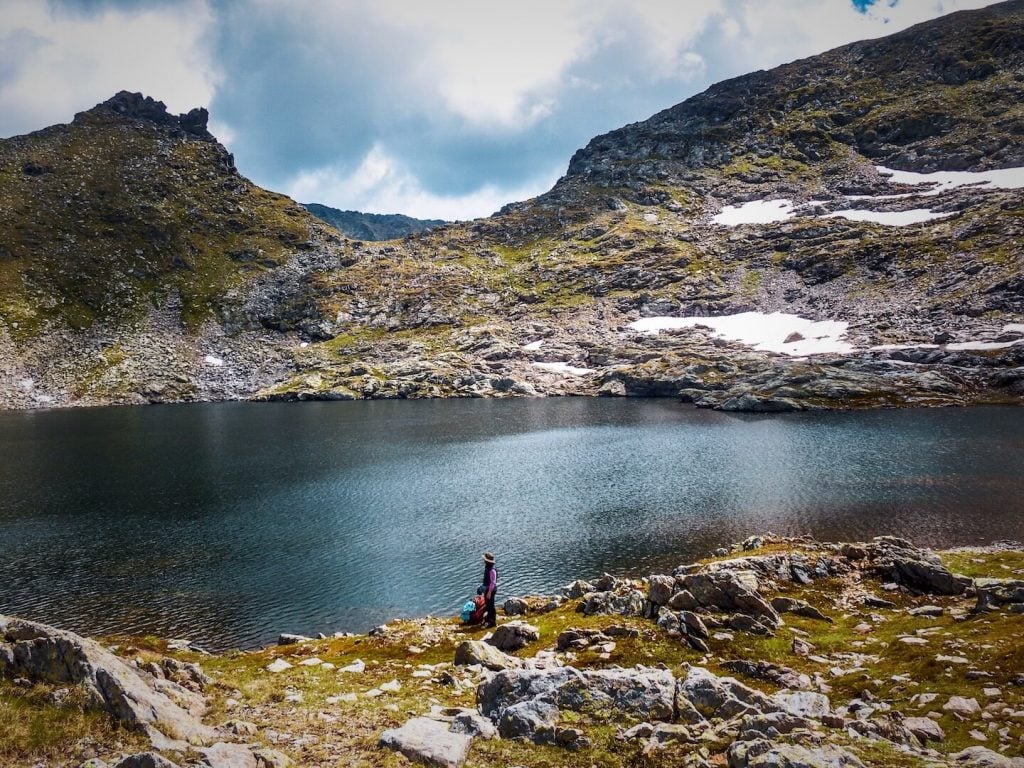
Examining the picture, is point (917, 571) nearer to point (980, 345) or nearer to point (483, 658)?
point (483, 658)

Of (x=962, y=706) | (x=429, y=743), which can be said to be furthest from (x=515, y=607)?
(x=962, y=706)

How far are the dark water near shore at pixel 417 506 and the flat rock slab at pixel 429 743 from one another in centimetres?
2536

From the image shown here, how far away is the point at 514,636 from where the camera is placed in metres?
27.7

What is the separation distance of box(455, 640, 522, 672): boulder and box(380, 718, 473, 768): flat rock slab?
24.9 ft

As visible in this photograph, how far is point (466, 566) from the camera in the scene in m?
49.4

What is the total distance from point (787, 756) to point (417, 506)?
59.6 meters

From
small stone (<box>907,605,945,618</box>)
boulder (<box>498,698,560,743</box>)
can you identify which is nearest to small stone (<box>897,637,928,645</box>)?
small stone (<box>907,605,945,618</box>)

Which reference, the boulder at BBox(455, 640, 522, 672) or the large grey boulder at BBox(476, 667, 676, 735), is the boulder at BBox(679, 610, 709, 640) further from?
the boulder at BBox(455, 640, 522, 672)

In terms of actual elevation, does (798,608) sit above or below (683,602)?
below

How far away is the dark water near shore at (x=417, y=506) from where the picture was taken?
4444 cm

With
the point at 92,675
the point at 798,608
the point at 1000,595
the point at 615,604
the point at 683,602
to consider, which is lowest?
the point at 615,604

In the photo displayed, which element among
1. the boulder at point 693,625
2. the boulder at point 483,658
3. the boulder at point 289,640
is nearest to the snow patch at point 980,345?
the boulder at point 693,625

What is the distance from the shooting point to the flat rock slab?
14.1 metres

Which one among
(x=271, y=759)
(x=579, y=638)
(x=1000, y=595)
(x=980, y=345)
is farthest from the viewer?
(x=980, y=345)
